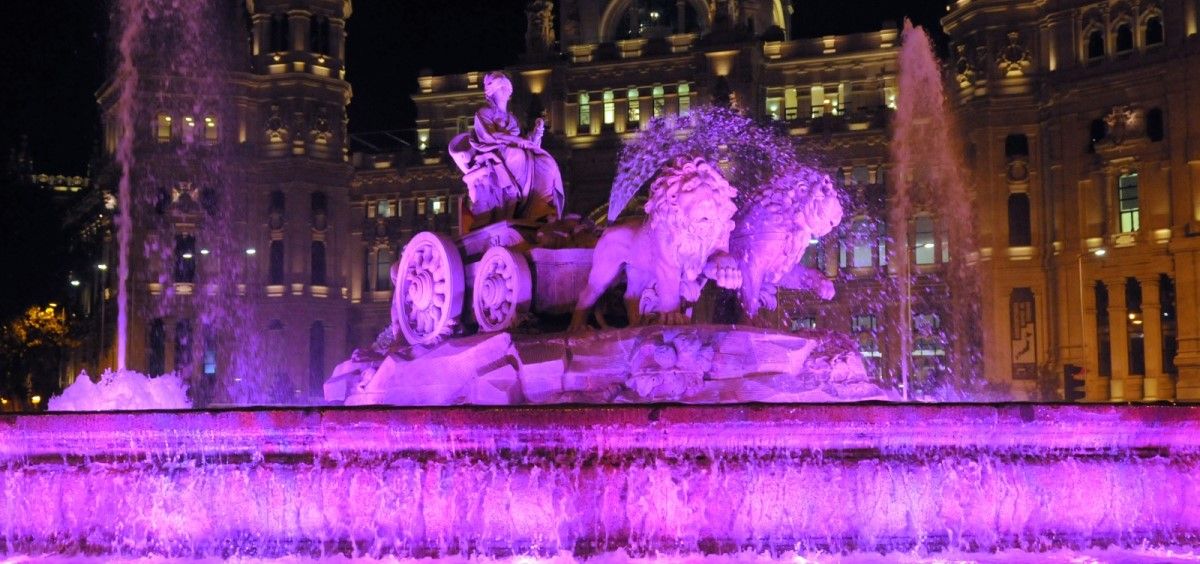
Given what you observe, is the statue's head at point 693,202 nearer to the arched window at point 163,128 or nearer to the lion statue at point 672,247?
the lion statue at point 672,247

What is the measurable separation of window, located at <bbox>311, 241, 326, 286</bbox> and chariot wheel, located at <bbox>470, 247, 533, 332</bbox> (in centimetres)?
5769

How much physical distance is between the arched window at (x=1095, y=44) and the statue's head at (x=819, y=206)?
4485cm

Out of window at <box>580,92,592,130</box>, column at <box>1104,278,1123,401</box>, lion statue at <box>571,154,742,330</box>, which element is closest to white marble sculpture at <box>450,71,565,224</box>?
lion statue at <box>571,154,742,330</box>

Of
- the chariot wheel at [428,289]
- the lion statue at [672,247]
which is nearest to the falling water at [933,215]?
the chariot wheel at [428,289]

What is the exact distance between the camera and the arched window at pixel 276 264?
67312 mm

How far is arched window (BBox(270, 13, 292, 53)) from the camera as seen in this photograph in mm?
70500

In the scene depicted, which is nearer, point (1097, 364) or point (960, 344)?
point (1097, 364)

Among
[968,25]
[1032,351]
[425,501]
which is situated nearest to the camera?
[425,501]

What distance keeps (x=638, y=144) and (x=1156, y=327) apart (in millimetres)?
29025

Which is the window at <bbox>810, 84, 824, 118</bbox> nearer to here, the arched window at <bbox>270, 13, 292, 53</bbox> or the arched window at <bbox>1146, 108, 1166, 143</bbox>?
the arched window at <bbox>1146, 108, 1166, 143</bbox>

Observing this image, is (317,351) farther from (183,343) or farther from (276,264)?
(183,343)

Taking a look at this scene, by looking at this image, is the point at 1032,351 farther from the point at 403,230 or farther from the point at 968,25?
the point at 403,230

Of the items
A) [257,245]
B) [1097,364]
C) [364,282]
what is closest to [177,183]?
[257,245]

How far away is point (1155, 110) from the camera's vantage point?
5066cm
